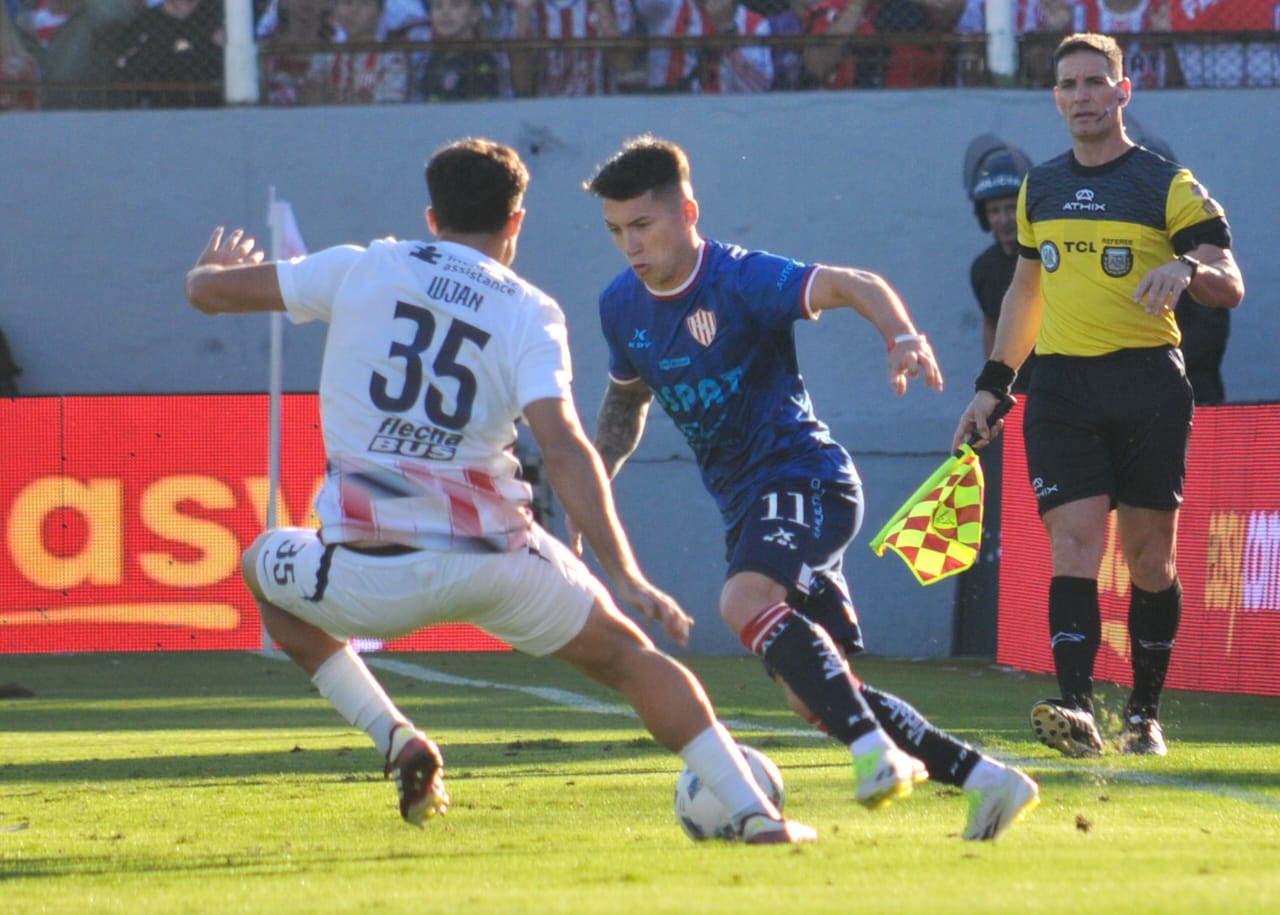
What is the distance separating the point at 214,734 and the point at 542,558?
14.3 feet

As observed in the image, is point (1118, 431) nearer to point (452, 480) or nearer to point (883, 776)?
point (883, 776)

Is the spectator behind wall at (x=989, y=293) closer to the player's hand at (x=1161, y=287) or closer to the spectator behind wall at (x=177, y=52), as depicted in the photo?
the spectator behind wall at (x=177, y=52)

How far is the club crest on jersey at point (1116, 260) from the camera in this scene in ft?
23.2

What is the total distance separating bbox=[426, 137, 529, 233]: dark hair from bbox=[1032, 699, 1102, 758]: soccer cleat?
8.62 feet

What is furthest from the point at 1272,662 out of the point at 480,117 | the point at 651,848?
the point at 480,117

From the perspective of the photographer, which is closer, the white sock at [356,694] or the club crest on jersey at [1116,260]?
the white sock at [356,694]

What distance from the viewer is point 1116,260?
23.2ft

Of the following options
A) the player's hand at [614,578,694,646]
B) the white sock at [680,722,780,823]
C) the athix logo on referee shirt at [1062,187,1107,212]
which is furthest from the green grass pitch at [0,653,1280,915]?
the athix logo on referee shirt at [1062,187,1107,212]

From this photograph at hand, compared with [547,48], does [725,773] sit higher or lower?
lower

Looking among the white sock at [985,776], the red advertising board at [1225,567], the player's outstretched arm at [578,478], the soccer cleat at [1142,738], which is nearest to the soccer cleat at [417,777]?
the player's outstretched arm at [578,478]

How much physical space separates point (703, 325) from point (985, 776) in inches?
56.5

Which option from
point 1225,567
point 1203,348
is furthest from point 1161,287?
point 1203,348

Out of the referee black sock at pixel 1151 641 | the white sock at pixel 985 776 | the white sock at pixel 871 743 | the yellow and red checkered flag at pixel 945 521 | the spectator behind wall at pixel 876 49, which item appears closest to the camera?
the white sock at pixel 871 743

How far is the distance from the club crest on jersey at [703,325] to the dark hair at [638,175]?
34cm
